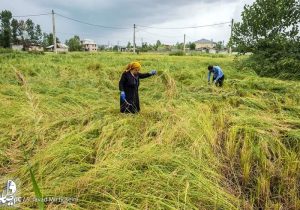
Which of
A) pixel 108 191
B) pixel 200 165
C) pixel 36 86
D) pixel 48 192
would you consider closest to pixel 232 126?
pixel 200 165

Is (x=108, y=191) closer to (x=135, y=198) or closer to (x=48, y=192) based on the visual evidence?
(x=135, y=198)

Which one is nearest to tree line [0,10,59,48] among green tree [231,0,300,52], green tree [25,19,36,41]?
green tree [25,19,36,41]

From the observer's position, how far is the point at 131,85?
4.48 meters

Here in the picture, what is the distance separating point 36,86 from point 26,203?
501cm

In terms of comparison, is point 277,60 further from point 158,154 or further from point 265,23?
point 158,154

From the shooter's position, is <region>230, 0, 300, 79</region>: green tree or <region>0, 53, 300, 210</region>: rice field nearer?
<region>0, 53, 300, 210</region>: rice field
